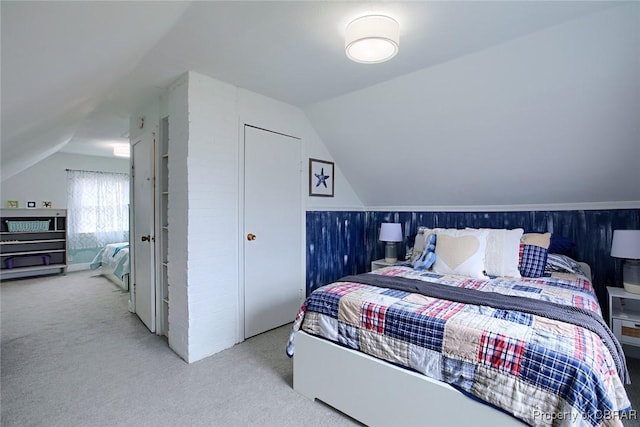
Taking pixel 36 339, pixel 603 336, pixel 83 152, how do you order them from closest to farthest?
pixel 603 336, pixel 36 339, pixel 83 152

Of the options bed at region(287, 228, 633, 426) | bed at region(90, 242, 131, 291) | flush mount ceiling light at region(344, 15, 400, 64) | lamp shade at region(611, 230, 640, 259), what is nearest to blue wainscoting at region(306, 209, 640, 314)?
lamp shade at region(611, 230, 640, 259)

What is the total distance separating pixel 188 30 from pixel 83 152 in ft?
16.8

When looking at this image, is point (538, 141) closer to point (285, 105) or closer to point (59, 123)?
point (285, 105)

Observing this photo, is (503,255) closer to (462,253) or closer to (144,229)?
(462,253)

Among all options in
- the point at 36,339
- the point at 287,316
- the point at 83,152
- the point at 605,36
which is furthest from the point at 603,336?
the point at 83,152

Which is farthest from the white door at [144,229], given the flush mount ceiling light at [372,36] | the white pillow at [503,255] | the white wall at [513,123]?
the white pillow at [503,255]

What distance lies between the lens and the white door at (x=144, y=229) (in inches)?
118

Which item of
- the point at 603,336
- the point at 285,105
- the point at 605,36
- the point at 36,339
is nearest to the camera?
the point at 603,336

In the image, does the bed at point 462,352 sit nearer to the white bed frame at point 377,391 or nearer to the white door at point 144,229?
the white bed frame at point 377,391

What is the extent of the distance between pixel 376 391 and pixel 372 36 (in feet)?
6.15

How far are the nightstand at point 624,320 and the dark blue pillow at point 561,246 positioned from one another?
0.46 meters

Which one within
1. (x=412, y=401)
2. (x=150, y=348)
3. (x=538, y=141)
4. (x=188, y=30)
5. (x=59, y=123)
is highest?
(x=188, y=30)

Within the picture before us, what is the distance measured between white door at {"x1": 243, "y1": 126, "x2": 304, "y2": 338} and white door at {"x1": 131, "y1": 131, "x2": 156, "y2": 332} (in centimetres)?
95

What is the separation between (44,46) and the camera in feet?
4.09
